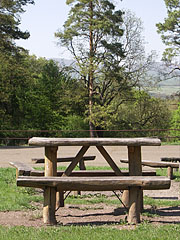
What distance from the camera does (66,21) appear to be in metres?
34.9

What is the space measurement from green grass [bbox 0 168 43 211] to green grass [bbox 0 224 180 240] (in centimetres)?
173

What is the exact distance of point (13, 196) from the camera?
764 cm

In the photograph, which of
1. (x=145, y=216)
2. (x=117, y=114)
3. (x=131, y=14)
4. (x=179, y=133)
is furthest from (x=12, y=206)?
(x=179, y=133)

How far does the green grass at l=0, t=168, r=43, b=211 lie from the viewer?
6.87 meters

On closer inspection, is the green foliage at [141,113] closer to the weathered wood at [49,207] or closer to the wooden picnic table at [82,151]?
the wooden picnic table at [82,151]

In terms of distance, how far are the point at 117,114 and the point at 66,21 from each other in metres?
8.65

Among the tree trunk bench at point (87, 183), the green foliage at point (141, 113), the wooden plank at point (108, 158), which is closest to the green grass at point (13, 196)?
the tree trunk bench at point (87, 183)

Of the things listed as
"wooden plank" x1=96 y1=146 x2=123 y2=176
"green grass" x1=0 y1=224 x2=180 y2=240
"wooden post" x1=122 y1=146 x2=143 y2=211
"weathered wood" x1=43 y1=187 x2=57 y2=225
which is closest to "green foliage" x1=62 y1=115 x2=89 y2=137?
"wooden plank" x1=96 y1=146 x2=123 y2=176

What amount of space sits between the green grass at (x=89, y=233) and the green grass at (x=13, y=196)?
5.66 feet

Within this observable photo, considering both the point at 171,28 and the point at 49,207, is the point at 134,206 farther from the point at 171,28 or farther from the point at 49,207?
the point at 171,28

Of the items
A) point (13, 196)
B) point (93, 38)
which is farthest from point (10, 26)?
point (13, 196)

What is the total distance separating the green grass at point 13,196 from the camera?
271 inches

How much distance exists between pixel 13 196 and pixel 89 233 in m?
3.09

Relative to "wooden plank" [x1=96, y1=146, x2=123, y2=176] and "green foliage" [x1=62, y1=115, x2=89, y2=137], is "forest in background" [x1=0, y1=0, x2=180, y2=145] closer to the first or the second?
"green foliage" [x1=62, y1=115, x2=89, y2=137]
